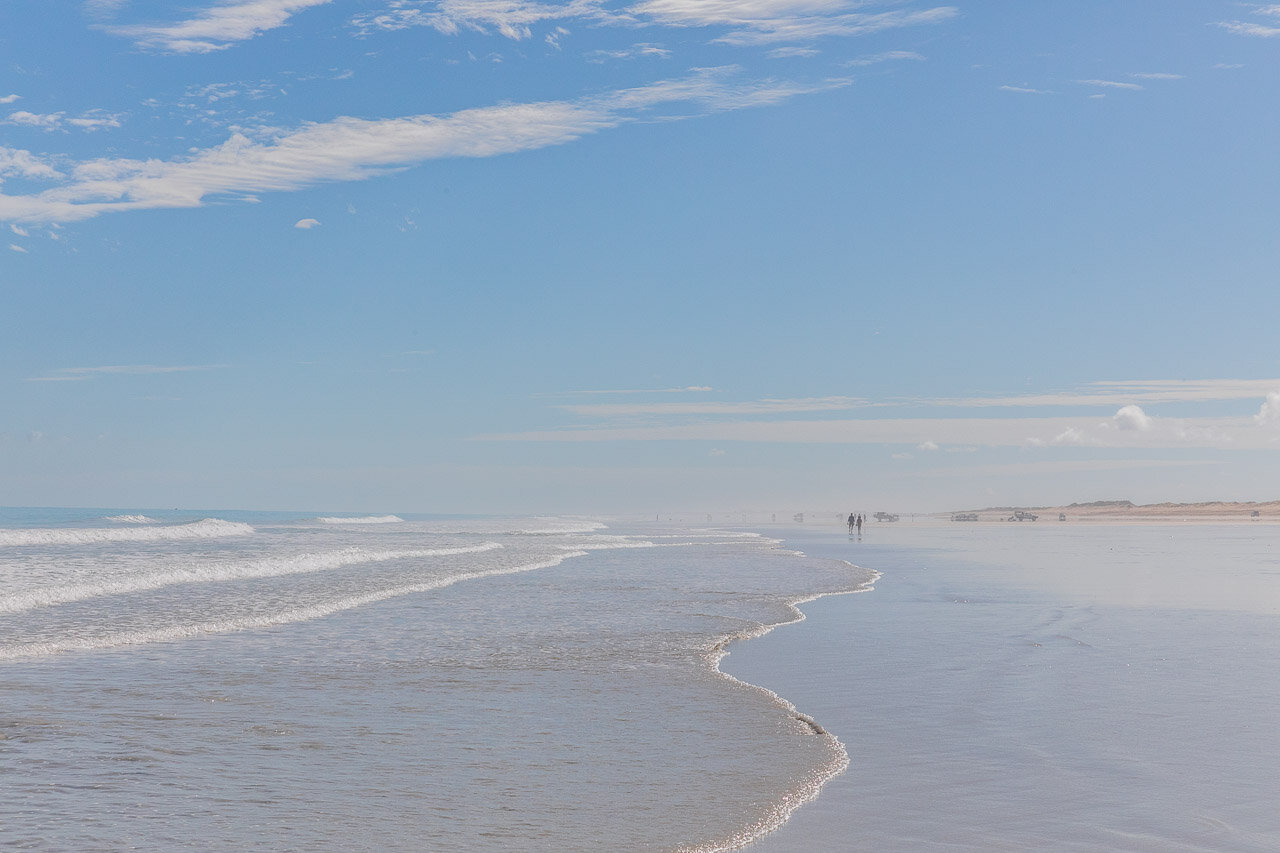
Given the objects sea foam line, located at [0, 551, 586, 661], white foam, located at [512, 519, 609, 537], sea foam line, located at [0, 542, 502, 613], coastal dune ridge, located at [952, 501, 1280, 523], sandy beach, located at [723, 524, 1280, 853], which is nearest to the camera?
sandy beach, located at [723, 524, 1280, 853]

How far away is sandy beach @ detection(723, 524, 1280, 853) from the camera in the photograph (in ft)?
24.0

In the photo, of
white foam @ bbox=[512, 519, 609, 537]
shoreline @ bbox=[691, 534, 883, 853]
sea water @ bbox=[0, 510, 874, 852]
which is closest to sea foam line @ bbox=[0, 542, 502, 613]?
sea water @ bbox=[0, 510, 874, 852]

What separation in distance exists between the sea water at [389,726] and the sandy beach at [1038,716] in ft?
2.30

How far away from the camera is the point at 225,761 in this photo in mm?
9102

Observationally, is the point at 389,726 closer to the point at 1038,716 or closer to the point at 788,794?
the point at 788,794

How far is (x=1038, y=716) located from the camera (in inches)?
432

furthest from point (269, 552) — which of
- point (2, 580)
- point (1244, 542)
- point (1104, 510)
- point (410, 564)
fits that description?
point (1104, 510)

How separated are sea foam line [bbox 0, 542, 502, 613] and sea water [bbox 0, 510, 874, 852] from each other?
260 mm

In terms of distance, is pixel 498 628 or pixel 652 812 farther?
pixel 498 628

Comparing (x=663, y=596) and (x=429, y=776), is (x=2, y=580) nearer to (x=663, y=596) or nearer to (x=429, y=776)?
(x=663, y=596)

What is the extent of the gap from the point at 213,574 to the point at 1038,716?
986 inches

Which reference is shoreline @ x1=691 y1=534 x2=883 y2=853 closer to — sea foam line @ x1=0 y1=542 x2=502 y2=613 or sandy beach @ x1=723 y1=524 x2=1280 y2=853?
sandy beach @ x1=723 y1=524 x2=1280 y2=853

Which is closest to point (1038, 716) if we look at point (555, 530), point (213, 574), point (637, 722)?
point (637, 722)

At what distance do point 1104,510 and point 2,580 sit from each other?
159 m
